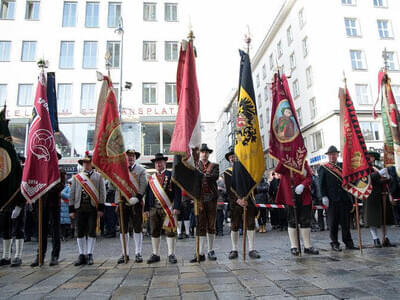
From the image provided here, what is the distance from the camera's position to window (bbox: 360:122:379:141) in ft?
87.3

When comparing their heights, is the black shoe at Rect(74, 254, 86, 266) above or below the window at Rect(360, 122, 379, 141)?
below

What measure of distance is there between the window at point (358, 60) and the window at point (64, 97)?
79.9ft

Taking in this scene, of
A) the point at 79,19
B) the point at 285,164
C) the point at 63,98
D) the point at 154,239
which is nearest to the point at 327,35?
the point at 79,19

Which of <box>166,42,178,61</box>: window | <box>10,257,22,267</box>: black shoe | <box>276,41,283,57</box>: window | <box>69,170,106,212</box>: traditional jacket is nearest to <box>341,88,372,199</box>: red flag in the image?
<box>69,170,106,212</box>: traditional jacket

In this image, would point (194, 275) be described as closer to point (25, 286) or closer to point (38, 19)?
point (25, 286)

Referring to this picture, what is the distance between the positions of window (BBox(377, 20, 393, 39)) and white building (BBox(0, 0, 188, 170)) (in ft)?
60.9

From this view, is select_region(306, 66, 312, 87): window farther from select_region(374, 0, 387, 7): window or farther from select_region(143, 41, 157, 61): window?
select_region(143, 41, 157, 61): window

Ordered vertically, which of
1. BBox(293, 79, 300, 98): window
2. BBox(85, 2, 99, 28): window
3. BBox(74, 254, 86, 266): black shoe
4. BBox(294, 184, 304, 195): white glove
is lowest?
BBox(74, 254, 86, 266): black shoe

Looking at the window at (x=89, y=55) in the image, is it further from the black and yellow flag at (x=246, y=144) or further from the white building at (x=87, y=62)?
the black and yellow flag at (x=246, y=144)

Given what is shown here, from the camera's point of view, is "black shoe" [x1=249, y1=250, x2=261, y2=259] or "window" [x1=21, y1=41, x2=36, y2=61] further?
"window" [x1=21, y1=41, x2=36, y2=61]

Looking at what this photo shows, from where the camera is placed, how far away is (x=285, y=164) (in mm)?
6473

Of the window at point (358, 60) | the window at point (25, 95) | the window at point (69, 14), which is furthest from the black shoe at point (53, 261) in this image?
the window at point (358, 60)

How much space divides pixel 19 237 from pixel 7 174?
1.35 metres

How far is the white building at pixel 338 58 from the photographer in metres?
26.8
